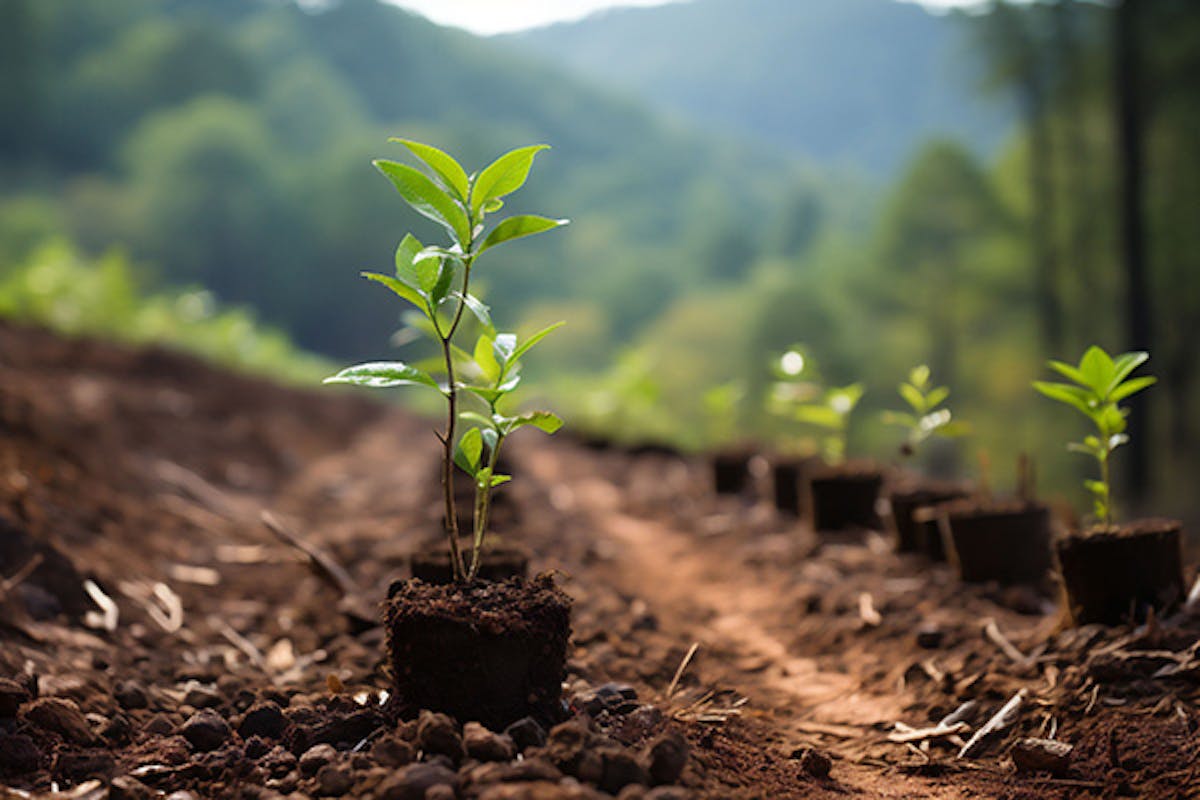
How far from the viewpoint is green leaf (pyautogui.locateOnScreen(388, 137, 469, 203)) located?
1.58 metres

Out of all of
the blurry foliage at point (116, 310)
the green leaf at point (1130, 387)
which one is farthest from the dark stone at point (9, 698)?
the blurry foliage at point (116, 310)

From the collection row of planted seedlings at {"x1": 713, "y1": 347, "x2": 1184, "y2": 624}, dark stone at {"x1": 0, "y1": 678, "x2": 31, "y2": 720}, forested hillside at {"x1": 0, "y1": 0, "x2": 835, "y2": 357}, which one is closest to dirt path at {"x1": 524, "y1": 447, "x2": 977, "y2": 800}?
row of planted seedlings at {"x1": 713, "y1": 347, "x2": 1184, "y2": 624}

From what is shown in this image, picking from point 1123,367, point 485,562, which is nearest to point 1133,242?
point 1123,367

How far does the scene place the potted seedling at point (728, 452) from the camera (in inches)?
220

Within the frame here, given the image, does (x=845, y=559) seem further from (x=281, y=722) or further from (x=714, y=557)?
(x=281, y=722)

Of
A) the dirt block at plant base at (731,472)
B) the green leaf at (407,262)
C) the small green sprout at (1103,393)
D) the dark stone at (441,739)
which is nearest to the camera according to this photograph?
the dark stone at (441,739)

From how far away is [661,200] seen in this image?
125 feet

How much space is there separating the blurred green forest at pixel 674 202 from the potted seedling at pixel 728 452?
0.08 meters

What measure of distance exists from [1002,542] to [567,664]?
1.58 metres

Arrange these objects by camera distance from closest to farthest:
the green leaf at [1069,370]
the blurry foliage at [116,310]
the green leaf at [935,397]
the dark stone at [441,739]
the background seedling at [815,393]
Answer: the dark stone at [441,739] → the green leaf at [1069,370] → the green leaf at [935,397] → the background seedling at [815,393] → the blurry foliage at [116,310]

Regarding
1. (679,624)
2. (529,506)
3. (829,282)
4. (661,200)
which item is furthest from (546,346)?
(679,624)

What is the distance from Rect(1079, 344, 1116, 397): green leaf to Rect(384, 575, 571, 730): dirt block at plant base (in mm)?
1473

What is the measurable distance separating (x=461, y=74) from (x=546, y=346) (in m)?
14.3

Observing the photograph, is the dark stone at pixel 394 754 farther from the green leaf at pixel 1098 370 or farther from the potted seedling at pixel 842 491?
the potted seedling at pixel 842 491
